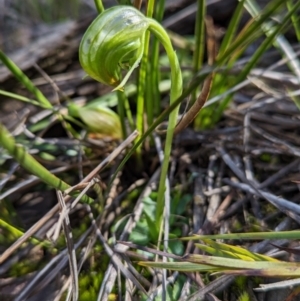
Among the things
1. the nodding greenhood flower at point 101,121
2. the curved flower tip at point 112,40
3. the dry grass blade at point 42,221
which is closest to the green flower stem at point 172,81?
the curved flower tip at point 112,40

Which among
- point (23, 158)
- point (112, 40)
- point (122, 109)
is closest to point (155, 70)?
point (122, 109)

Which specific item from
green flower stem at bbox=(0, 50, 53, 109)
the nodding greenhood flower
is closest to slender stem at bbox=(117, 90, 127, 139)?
the nodding greenhood flower

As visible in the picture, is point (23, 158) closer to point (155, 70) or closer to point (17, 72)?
point (17, 72)

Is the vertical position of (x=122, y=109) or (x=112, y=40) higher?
(x=112, y=40)

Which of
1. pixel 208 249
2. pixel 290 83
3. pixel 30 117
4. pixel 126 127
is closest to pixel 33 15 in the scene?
pixel 30 117

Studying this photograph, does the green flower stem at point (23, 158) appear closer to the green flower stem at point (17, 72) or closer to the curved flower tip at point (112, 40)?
the curved flower tip at point (112, 40)

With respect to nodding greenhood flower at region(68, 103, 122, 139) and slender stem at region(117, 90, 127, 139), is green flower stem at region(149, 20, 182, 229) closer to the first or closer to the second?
slender stem at region(117, 90, 127, 139)
